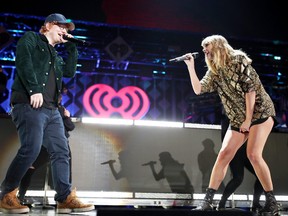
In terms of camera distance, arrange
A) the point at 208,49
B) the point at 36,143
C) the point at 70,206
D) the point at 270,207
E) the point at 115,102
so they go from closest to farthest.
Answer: the point at 36,143 → the point at 70,206 → the point at 270,207 → the point at 208,49 → the point at 115,102

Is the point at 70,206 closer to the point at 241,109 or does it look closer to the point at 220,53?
the point at 241,109

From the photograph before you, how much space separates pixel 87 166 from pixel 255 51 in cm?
643

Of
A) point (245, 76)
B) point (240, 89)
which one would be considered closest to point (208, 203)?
point (240, 89)

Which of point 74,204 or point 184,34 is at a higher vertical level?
point 184,34

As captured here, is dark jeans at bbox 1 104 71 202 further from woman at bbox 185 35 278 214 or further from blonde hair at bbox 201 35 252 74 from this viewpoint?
blonde hair at bbox 201 35 252 74

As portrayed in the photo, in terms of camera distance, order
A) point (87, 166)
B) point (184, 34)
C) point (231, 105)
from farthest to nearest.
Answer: point (184, 34) → point (87, 166) → point (231, 105)

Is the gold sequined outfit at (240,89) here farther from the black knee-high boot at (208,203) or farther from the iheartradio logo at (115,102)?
the iheartradio logo at (115,102)

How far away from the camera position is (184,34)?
856cm

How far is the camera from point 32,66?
9.18 feet

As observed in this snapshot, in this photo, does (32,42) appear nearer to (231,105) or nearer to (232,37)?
(231,105)

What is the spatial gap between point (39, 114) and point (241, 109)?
1710 millimetres

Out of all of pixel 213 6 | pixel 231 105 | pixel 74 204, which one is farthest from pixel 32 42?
pixel 213 6

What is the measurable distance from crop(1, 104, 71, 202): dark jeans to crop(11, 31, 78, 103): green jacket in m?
0.13

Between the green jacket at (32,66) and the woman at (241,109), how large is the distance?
4.50ft
